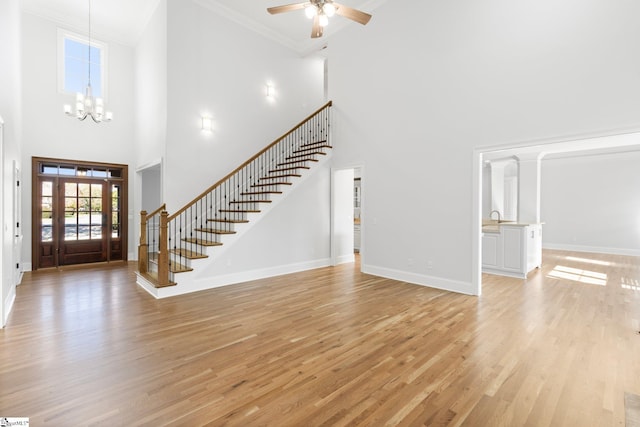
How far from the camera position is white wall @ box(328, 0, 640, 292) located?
371cm

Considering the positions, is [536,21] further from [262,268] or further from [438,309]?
[262,268]

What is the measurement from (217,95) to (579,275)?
28.0ft

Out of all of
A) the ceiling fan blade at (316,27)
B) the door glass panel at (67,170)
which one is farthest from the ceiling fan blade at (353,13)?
the door glass panel at (67,170)

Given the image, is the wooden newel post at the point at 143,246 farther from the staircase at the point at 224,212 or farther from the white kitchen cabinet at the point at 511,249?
the white kitchen cabinet at the point at 511,249

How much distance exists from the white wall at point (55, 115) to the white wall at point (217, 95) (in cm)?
259

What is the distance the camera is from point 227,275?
5488mm

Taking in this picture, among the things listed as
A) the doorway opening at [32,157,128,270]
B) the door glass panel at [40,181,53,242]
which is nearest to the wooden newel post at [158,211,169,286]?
the doorway opening at [32,157,128,270]

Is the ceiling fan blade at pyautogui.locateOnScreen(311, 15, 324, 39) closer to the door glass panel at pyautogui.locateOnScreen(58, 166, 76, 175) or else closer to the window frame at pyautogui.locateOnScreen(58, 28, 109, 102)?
the window frame at pyautogui.locateOnScreen(58, 28, 109, 102)

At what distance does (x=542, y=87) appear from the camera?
410 centimetres

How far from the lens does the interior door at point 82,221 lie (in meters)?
6.88

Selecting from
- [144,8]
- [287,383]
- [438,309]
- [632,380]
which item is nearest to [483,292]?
[438,309]

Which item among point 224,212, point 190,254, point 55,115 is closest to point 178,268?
point 190,254

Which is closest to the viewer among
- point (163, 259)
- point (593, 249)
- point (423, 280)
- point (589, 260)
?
point (163, 259)

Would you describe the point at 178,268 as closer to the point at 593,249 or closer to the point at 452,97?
the point at 452,97
